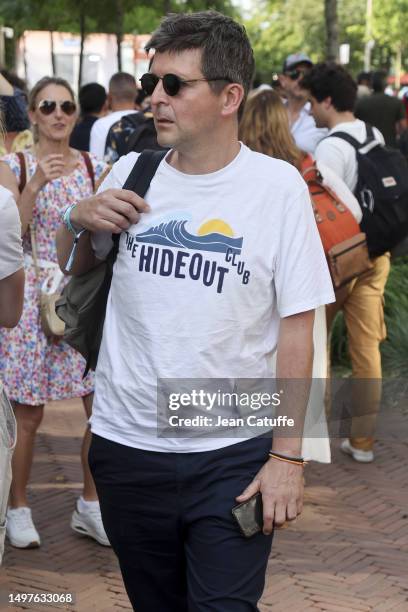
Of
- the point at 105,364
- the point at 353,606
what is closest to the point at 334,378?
the point at 353,606

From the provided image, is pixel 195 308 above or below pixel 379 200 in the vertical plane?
above

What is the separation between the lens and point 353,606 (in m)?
4.52

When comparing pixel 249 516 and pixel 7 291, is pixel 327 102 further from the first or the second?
pixel 249 516

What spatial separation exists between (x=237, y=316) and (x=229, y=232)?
217 mm

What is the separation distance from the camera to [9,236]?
114 inches

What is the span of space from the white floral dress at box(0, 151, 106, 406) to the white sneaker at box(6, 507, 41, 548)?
52 cm

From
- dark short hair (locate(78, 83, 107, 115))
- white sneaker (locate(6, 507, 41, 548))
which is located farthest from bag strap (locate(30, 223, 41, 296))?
dark short hair (locate(78, 83, 107, 115))

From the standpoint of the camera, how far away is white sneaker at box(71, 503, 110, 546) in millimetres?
5171

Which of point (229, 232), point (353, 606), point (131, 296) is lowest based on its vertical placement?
point (353, 606)

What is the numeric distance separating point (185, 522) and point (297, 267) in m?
0.72

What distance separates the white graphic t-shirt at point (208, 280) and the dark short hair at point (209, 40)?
235 mm

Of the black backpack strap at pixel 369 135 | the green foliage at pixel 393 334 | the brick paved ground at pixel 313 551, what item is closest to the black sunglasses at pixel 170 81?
the brick paved ground at pixel 313 551

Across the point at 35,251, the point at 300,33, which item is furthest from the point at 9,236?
the point at 300,33

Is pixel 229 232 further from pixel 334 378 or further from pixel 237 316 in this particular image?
pixel 334 378
